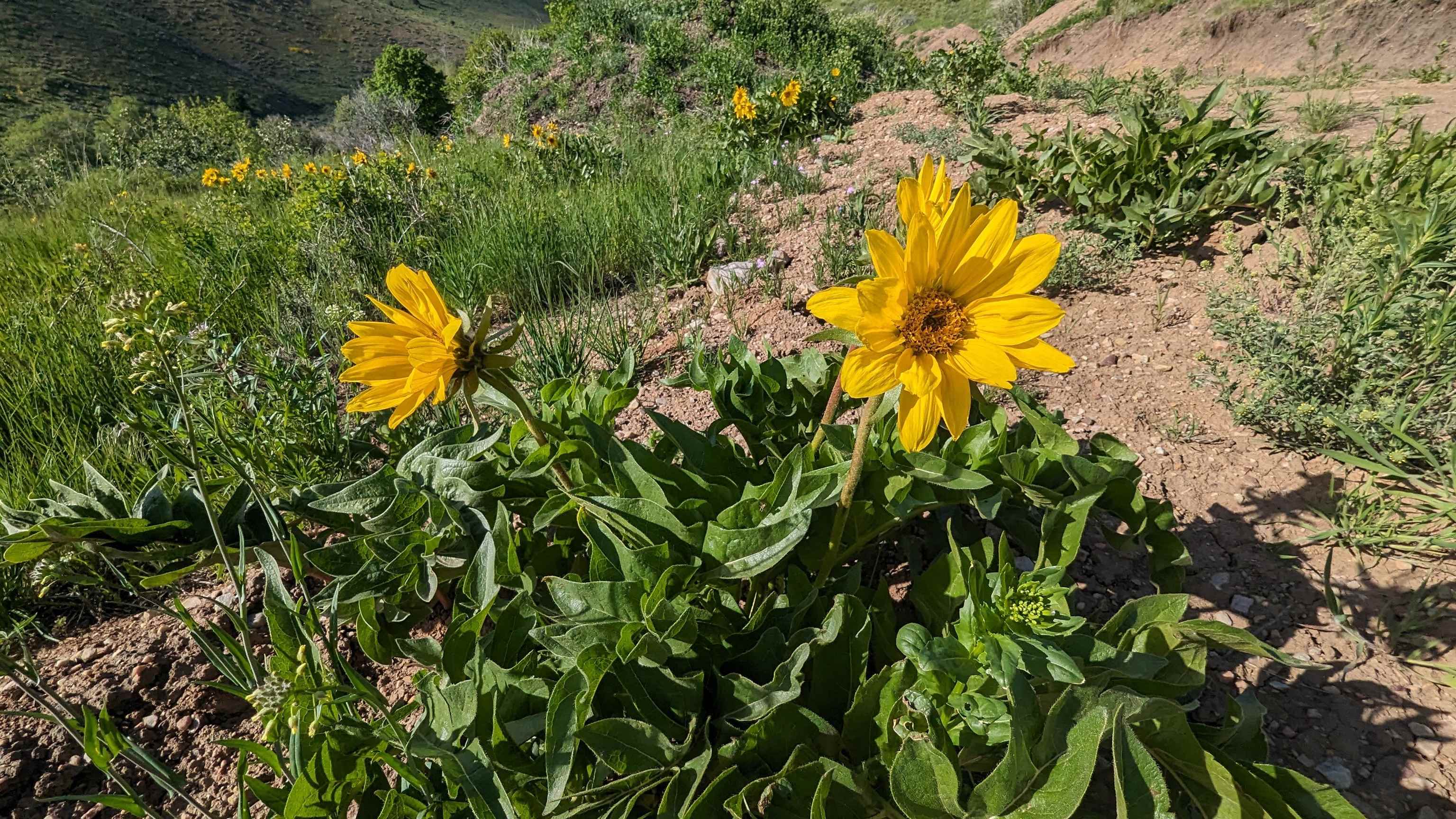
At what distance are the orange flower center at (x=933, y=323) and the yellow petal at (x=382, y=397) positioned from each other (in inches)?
36.3

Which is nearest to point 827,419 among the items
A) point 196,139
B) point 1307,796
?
point 1307,796

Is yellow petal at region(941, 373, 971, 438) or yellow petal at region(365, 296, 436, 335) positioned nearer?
yellow petal at region(941, 373, 971, 438)

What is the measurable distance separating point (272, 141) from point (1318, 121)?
1235 centimetres

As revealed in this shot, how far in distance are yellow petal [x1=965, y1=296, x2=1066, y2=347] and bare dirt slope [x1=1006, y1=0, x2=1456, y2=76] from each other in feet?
35.6

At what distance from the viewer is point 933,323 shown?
40.5 inches

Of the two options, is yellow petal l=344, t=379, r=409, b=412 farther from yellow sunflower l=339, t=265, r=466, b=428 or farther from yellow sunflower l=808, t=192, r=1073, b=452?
yellow sunflower l=808, t=192, r=1073, b=452

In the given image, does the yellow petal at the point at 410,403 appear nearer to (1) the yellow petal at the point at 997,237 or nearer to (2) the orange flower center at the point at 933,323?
(2) the orange flower center at the point at 933,323

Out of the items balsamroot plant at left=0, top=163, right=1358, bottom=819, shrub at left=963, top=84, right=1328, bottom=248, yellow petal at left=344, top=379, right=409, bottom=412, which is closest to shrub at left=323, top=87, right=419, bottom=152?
shrub at left=963, top=84, right=1328, bottom=248

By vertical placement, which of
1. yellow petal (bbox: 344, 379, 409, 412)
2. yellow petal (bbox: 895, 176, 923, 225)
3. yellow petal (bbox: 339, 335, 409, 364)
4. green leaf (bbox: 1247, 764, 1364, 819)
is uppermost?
yellow petal (bbox: 895, 176, 923, 225)

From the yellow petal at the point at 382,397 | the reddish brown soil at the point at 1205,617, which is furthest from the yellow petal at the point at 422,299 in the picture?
the reddish brown soil at the point at 1205,617

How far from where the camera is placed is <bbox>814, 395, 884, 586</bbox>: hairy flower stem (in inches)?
41.9

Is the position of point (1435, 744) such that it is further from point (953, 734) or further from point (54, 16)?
point (54, 16)

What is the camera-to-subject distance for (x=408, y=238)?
405 centimetres

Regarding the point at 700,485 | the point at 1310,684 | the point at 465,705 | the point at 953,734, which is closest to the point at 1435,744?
the point at 1310,684
